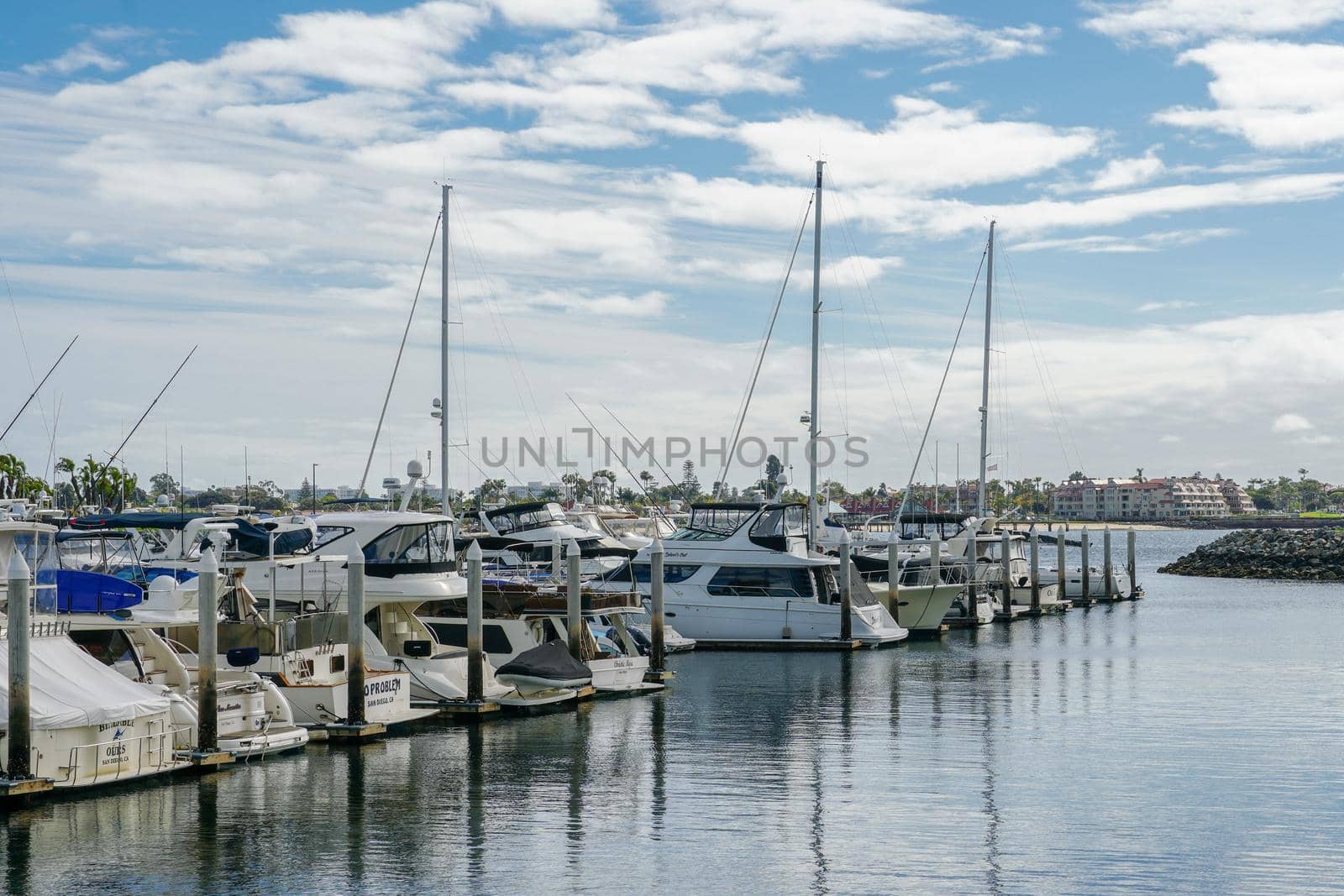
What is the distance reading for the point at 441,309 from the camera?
145 ft

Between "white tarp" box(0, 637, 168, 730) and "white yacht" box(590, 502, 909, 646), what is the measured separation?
21346 mm

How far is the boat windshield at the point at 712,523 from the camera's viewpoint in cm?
4238

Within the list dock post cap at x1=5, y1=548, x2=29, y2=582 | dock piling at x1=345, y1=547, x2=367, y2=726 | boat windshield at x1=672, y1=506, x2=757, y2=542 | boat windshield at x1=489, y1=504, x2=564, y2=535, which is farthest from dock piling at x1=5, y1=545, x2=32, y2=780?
boat windshield at x1=489, y1=504, x2=564, y2=535

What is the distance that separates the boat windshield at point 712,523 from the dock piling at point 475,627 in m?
15.0

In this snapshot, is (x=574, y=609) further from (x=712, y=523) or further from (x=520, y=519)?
(x=520, y=519)

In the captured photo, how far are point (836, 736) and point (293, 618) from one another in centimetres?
1023

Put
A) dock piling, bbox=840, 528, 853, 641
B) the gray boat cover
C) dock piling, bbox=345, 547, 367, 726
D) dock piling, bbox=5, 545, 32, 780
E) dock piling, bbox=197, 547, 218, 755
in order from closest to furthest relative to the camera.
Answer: dock piling, bbox=5, 545, 32, 780, dock piling, bbox=197, 547, 218, 755, dock piling, bbox=345, 547, 367, 726, the gray boat cover, dock piling, bbox=840, 528, 853, 641

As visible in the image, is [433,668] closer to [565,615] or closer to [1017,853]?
[565,615]

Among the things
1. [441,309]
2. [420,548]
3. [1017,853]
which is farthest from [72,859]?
[441,309]

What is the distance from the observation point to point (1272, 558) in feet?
316

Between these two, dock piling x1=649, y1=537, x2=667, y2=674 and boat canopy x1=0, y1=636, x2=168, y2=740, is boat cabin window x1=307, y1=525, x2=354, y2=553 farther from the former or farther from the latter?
boat canopy x1=0, y1=636, x2=168, y2=740

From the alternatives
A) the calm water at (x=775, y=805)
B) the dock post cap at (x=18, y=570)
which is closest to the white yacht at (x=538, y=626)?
the calm water at (x=775, y=805)

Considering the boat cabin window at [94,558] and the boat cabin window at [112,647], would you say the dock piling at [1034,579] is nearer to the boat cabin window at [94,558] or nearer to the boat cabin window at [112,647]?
the boat cabin window at [94,558]

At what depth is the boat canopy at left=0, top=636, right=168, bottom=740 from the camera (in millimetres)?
19531
